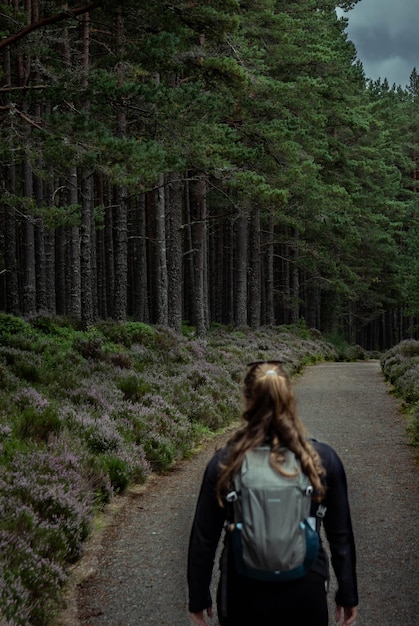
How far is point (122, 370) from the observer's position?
13.5 m

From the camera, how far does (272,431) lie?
2.81 m

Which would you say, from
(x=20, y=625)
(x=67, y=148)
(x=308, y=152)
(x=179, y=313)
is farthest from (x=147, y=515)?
(x=308, y=152)

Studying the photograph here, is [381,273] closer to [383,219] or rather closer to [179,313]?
[383,219]

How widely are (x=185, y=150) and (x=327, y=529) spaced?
1280 cm

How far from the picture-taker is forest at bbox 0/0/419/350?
12.5 meters

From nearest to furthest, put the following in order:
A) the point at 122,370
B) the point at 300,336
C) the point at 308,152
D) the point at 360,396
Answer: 1. the point at 122,370
2. the point at 360,396
3. the point at 308,152
4. the point at 300,336

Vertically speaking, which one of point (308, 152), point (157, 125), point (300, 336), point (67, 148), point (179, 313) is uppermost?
point (308, 152)

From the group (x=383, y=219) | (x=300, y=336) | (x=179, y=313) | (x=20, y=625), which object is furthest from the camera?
(x=383, y=219)

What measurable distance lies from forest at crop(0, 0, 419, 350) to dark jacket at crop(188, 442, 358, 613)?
959cm

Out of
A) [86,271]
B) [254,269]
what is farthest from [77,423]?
[254,269]

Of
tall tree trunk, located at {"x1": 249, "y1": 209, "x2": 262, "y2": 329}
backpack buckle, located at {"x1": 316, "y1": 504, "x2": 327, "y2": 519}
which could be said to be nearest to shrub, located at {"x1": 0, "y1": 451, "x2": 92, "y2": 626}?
backpack buckle, located at {"x1": 316, "y1": 504, "x2": 327, "y2": 519}

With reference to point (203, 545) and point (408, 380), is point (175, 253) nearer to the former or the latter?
point (408, 380)

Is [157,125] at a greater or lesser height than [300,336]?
greater

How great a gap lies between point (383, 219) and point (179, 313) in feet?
77.6
